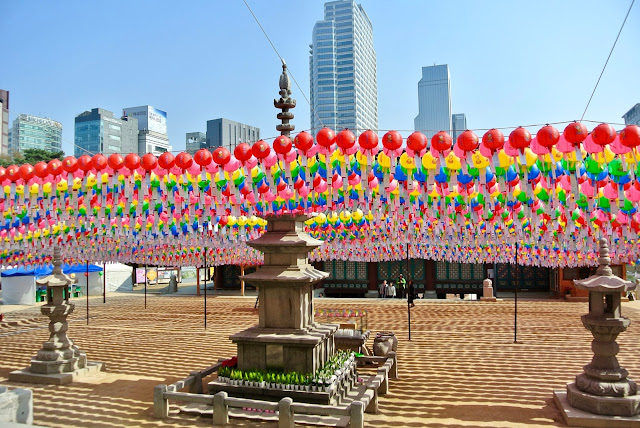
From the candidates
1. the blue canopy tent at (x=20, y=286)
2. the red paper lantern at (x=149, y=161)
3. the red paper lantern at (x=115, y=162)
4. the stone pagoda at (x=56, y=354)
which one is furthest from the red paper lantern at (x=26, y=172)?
the blue canopy tent at (x=20, y=286)

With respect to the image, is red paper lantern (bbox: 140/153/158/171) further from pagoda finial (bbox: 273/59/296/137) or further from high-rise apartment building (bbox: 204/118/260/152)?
high-rise apartment building (bbox: 204/118/260/152)

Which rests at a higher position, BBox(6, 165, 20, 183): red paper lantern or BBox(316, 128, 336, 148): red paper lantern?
BBox(316, 128, 336, 148): red paper lantern

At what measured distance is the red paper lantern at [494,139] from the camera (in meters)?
6.65

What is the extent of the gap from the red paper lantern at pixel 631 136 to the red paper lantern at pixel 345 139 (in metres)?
3.63

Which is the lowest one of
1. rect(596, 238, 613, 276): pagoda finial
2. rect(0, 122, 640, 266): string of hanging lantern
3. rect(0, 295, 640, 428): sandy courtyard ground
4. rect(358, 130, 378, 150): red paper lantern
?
rect(0, 295, 640, 428): sandy courtyard ground

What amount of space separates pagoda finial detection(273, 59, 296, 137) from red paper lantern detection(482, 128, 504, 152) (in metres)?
3.82

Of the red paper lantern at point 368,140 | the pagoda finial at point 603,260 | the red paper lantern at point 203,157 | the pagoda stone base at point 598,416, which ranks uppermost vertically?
the red paper lantern at point 368,140

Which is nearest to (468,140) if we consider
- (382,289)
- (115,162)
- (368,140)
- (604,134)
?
(368,140)

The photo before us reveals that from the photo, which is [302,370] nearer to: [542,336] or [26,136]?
[542,336]

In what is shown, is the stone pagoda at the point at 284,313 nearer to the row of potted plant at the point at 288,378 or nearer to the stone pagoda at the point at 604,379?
the row of potted plant at the point at 288,378

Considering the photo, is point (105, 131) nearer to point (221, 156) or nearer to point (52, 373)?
point (52, 373)

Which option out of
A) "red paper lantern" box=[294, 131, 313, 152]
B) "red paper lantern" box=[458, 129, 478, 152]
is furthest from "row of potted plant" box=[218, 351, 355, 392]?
"red paper lantern" box=[458, 129, 478, 152]

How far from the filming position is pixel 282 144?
A: 7461mm

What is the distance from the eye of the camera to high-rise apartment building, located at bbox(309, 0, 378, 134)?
165875 millimetres
